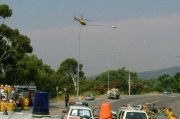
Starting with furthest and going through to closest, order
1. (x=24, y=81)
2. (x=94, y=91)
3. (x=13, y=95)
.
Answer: (x=94, y=91), (x=24, y=81), (x=13, y=95)

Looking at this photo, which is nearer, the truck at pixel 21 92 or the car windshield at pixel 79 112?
the car windshield at pixel 79 112

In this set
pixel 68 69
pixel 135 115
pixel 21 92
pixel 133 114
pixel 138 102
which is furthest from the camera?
pixel 68 69

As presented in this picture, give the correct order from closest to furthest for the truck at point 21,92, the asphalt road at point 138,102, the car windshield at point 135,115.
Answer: the car windshield at point 135,115 → the truck at point 21,92 → the asphalt road at point 138,102

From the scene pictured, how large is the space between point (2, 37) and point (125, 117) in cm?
3555

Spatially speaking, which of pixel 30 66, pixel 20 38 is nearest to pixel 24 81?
pixel 30 66

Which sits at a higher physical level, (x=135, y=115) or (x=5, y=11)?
(x=5, y=11)

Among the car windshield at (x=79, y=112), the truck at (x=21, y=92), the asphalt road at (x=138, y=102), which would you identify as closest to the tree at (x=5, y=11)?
the truck at (x=21, y=92)

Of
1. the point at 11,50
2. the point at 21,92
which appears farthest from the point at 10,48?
the point at 21,92

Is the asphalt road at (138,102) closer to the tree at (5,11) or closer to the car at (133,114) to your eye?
the tree at (5,11)

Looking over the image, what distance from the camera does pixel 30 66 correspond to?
58.4 metres

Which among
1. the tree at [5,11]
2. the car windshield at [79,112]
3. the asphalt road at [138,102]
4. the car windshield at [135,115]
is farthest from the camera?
the asphalt road at [138,102]

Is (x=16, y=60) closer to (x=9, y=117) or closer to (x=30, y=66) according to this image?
(x=30, y=66)

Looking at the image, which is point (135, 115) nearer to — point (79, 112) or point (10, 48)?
point (79, 112)

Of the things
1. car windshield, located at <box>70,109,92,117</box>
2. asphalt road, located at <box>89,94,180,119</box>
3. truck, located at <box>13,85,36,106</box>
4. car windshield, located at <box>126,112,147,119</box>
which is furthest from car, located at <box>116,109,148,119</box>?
asphalt road, located at <box>89,94,180,119</box>
